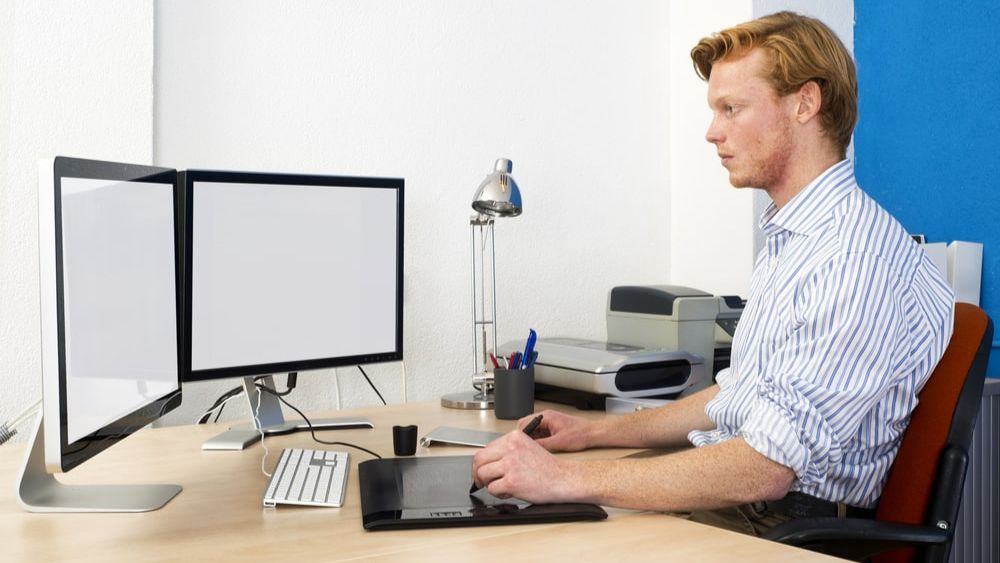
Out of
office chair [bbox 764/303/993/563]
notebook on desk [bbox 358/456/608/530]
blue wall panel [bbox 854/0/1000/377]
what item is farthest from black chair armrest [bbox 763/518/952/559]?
blue wall panel [bbox 854/0/1000/377]

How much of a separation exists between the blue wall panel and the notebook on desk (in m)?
1.67

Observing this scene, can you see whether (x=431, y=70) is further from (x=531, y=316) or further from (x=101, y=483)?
(x=101, y=483)

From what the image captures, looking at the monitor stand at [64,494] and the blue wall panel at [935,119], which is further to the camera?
the blue wall panel at [935,119]

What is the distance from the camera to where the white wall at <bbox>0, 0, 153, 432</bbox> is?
67.4 inches

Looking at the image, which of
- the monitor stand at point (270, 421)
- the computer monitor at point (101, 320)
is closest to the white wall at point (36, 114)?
the monitor stand at point (270, 421)

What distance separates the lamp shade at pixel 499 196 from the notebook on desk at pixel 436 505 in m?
0.80

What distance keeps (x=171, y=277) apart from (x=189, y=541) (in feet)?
1.54

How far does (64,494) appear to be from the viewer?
3.93 ft

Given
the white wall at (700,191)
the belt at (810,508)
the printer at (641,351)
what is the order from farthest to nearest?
the white wall at (700,191) → the printer at (641,351) → the belt at (810,508)

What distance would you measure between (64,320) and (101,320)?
0.11 metres

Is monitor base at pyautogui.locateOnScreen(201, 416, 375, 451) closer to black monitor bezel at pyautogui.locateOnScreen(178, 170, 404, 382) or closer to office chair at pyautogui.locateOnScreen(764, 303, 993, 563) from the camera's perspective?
black monitor bezel at pyautogui.locateOnScreen(178, 170, 404, 382)

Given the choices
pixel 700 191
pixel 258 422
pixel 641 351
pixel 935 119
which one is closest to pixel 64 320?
pixel 258 422

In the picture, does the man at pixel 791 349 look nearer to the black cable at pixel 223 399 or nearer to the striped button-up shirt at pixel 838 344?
the striped button-up shirt at pixel 838 344

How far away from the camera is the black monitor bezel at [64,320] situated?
98cm
